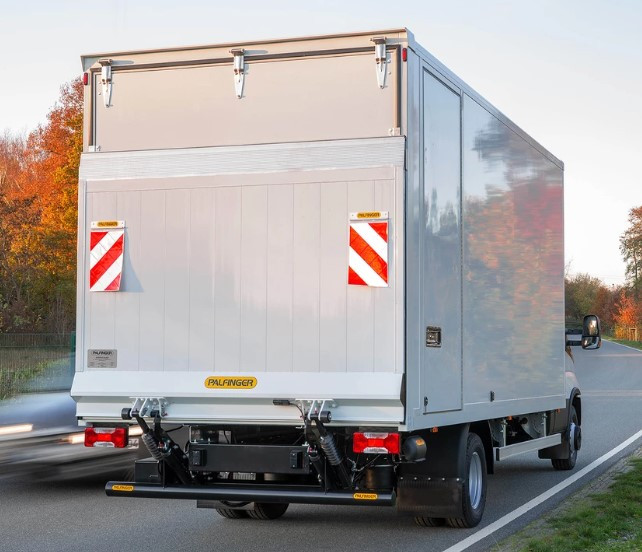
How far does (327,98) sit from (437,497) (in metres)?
3.18

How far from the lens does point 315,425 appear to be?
789cm

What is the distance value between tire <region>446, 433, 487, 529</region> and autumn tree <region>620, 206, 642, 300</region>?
109 m

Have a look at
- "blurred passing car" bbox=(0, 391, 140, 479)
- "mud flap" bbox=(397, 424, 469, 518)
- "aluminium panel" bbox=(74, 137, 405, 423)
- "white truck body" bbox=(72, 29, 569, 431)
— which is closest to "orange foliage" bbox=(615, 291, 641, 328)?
"blurred passing car" bbox=(0, 391, 140, 479)

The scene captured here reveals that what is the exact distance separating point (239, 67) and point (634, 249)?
11428cm

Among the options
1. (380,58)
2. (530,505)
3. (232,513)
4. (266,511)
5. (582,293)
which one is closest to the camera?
(380,58)

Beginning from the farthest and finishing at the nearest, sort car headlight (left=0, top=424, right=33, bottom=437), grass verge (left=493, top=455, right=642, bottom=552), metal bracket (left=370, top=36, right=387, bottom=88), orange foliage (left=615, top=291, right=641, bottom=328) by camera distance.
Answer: orange foliage (left=615, top=291, right=641, bottom=328) < car headlight (left=0, top=424, right=33, bottom=437) < grass verge (left=493, top=455, right=642, bottom=552) < metal bracket (left=370, top=36, right=387, bottom=88)

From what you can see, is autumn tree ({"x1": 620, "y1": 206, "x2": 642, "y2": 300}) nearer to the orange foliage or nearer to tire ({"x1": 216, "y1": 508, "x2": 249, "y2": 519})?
the orange foliage

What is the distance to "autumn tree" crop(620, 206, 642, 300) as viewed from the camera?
116 m

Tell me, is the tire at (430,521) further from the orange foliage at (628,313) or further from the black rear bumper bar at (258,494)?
the orange foliage at (628,313)

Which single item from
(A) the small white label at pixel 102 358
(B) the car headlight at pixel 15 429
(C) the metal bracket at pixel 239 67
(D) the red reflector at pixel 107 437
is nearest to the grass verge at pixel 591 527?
(D) the red reflector at pixel 107 437

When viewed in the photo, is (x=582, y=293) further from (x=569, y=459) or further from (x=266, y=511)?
(x=266, y=511)

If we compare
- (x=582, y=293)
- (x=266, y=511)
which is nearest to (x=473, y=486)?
(x=266, y=511)

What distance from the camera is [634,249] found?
387ft

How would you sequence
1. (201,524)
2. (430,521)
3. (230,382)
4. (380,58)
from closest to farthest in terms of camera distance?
(380,58) < (230,382) < (430,521) < (201,524)
